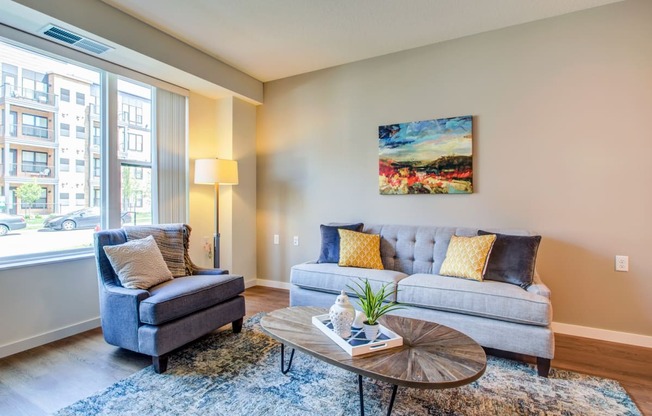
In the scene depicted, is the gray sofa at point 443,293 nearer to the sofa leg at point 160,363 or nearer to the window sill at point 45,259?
the sofa leg at point 160,363

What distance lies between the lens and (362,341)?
1.66 metres

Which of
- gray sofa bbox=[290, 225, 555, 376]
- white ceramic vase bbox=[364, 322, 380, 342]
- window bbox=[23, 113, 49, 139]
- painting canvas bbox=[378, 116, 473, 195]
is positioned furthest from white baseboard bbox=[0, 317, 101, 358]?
painting canvas bbox=[378, 116, 473, 195]

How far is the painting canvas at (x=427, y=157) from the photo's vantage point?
3143 millimetres

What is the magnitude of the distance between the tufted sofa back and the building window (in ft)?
8.44

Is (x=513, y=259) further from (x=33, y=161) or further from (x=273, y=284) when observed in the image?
(x=33, y=161)

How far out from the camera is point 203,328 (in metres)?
2.45

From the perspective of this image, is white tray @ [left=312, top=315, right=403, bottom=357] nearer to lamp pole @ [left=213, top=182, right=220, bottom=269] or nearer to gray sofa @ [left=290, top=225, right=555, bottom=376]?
gray sofa @ [left=290, top=225, right=555, bottom=376]

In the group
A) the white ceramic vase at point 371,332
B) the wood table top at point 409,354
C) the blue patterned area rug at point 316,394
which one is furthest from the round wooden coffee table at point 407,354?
the blue patterned area rug at point 316,394

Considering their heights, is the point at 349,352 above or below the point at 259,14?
below

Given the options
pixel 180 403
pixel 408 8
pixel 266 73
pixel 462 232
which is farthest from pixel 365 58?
pixel 180 403

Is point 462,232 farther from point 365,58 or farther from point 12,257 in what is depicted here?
point 12,257

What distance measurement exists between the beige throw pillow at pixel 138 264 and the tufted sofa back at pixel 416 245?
1987 mm

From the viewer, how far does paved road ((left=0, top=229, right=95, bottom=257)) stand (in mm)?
2496

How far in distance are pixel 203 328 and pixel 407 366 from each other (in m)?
1.64
